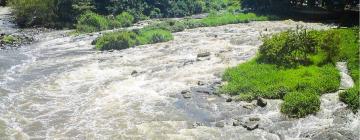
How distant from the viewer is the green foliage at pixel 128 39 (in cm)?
4066

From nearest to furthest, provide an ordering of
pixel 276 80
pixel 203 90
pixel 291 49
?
1. pixel 276 80
2. pixel 203 90
3. pixel 291 49

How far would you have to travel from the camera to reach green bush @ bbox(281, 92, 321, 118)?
68.5 ft

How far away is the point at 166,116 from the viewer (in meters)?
22.3

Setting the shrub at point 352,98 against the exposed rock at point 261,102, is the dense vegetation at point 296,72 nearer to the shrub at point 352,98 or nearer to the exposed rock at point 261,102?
the shrub at point 352,98

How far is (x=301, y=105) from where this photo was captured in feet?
69.3

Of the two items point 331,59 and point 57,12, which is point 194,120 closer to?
point 331,59

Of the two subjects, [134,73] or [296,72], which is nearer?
[296,72]

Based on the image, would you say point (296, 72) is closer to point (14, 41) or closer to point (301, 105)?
point (301, 105)

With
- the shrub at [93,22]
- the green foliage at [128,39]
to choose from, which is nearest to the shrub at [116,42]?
the green foliage at [128,39]

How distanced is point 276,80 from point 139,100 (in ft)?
25.8

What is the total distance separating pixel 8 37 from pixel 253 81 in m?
31.0

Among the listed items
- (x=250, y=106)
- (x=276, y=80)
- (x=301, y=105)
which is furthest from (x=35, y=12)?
(x=301, y=105)

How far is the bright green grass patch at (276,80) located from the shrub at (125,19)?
30.6 metres

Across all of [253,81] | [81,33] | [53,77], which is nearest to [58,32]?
[81,33]
